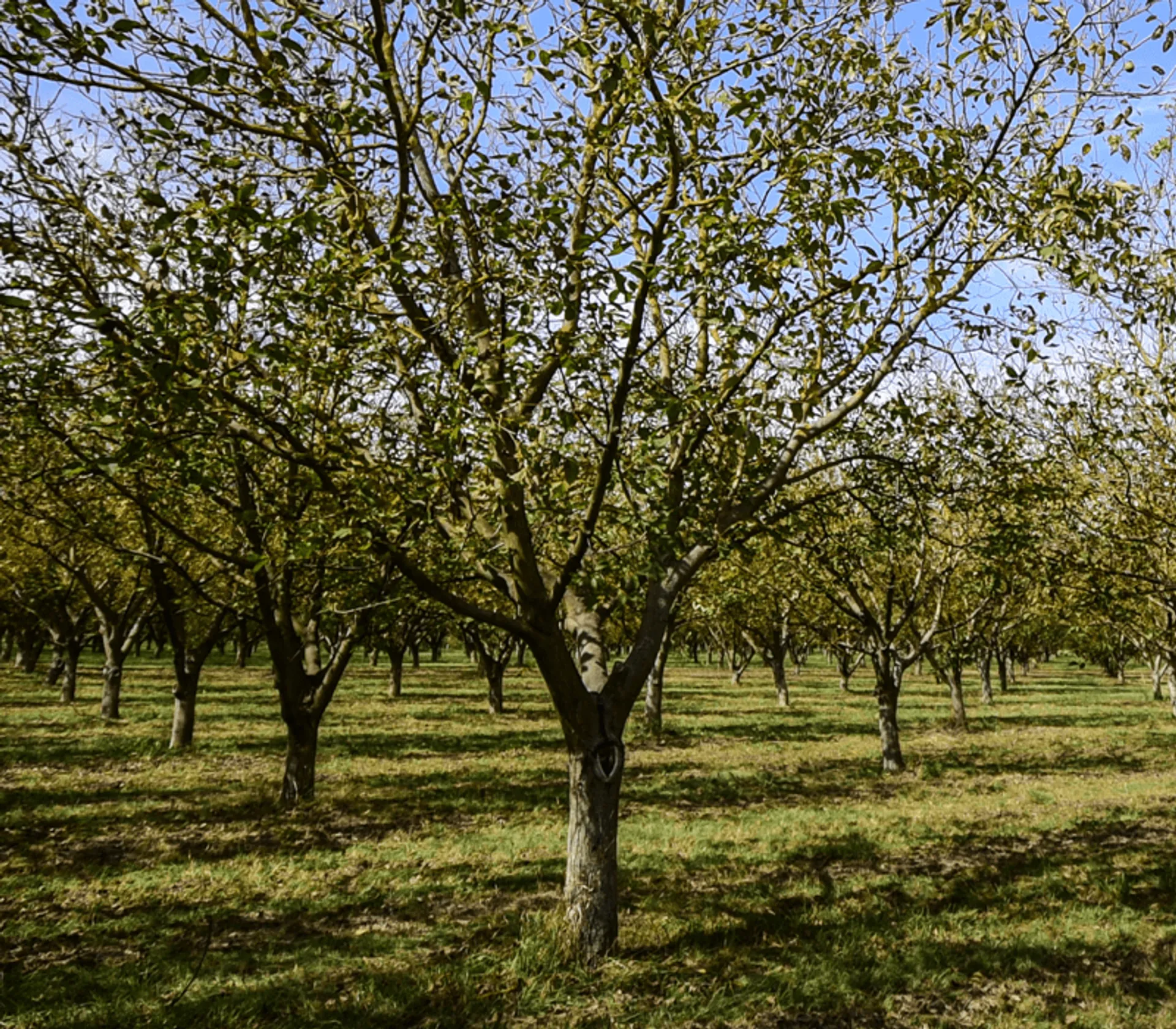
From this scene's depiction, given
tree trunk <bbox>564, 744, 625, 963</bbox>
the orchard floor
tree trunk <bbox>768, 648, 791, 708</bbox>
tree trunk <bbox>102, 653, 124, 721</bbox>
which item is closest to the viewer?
the orchard floor

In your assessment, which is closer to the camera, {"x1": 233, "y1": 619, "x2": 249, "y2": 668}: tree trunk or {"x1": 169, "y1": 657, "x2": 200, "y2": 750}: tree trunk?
{"x1": 169, "y1": 657, "x2": 200, "y2": 750}: tree trunk

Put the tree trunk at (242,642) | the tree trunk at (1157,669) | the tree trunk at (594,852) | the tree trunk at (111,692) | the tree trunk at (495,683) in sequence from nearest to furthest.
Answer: the tree trunk at (594,852), the tree trunk at (111,692), the tree trunk at (495,683), the tree trunk at (242,642), the tree trunk at (1157,669)

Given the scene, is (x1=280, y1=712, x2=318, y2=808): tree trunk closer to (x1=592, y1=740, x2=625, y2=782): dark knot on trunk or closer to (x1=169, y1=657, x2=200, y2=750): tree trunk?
(x1=169, y1=657, x2=200, y2=750): tree trunk

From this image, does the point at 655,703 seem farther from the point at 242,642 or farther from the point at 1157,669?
the point at 1157,669

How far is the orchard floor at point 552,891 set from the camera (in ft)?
21.9

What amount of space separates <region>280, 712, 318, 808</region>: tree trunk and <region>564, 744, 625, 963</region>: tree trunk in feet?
24.8

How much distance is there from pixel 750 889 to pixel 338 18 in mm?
9853

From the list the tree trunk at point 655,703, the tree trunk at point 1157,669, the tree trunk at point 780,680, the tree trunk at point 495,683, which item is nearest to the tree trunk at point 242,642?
the tree trunk at point 495,683

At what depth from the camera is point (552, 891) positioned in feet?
31.1

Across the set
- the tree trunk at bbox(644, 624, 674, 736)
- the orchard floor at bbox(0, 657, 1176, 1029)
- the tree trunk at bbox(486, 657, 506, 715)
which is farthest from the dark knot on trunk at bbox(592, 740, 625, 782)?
the tree trunk at bbox(486, 657, 506, 715)

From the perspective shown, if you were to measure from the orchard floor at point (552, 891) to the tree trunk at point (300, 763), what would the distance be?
1.08 ft

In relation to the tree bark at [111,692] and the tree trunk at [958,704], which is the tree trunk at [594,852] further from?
the tree trunk at [958,704]

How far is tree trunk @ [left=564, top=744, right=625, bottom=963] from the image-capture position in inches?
294

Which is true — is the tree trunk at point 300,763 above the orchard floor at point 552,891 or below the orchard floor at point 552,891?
above
